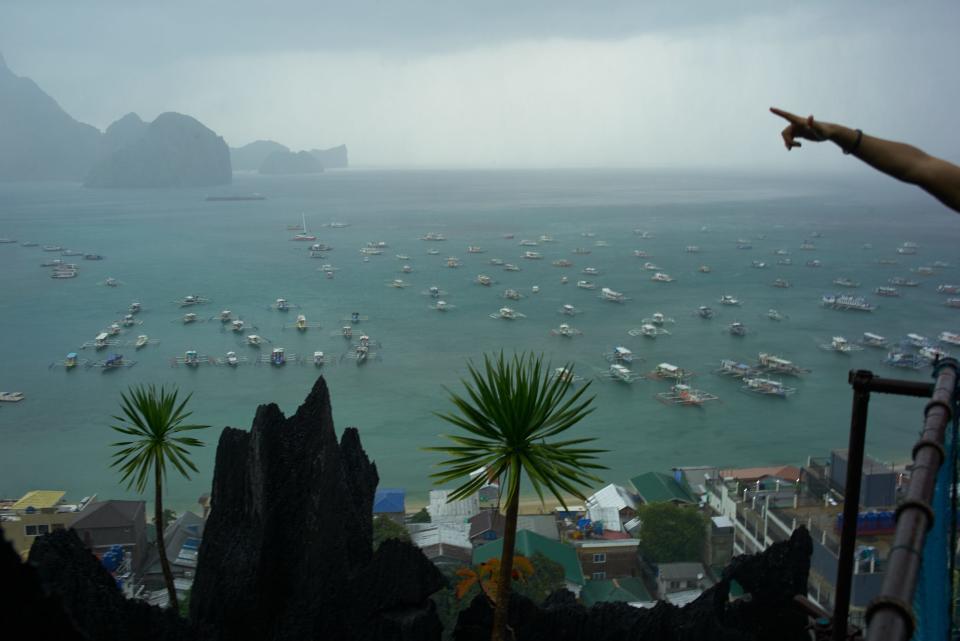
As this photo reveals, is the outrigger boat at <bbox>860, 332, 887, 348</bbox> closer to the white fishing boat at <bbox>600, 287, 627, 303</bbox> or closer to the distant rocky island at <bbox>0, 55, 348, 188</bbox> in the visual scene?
the white fishing boat at <bbox>600, 287, 627, 303</bbox>

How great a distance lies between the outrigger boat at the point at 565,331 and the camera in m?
32.0

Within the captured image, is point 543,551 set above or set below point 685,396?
above

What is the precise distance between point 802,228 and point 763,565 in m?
64.5

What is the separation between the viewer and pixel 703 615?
566 cm

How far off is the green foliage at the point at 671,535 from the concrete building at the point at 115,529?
8.27 m

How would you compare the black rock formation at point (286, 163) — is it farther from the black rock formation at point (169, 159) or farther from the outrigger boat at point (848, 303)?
the outrigger boat at point (848, 303)

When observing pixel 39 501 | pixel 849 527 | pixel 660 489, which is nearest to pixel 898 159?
pixel 849 527

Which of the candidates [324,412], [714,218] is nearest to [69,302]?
[324,412]

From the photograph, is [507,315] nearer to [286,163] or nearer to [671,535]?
[671,535]

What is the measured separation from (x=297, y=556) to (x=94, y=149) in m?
136

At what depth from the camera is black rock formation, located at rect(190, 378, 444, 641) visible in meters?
5.65

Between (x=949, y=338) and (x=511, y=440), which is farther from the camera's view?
(x=949, y=338)

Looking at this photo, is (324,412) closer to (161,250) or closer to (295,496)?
(295,496)

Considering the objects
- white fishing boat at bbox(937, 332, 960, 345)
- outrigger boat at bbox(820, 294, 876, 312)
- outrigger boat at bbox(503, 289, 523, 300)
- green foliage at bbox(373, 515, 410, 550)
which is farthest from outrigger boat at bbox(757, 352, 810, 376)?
green foliage at bbox(373, 515, 410, 550)
